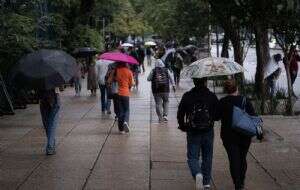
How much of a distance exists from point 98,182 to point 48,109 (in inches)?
97.7

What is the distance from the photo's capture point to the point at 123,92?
44.6 feet

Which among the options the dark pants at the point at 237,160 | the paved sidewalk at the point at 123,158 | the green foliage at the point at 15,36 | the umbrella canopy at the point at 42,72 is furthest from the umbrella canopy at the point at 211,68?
Result: the green foliage at the point at 15,36

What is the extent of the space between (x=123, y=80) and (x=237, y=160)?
18.9 feet

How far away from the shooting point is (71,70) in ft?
35.1

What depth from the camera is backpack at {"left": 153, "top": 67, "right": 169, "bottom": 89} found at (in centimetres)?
1530

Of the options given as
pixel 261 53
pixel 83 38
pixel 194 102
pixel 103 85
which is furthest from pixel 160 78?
pixel 83 38

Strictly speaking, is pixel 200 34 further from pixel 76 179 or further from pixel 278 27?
pixel 76 179

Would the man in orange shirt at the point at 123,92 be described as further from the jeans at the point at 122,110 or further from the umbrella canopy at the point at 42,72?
the umbrella canopy at the point at 42,72

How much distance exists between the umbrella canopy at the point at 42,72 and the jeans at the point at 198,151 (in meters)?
2.94

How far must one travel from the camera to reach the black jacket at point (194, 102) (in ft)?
26.4

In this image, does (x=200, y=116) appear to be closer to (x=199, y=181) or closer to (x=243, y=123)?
(x=243, y=123)

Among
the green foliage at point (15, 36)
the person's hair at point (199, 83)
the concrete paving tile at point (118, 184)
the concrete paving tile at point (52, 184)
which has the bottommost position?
the concrete paving tile at point (118, 184)

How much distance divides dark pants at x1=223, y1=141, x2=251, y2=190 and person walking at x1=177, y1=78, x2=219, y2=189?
278 millimetres

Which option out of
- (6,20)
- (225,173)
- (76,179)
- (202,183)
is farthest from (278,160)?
(6,20)
